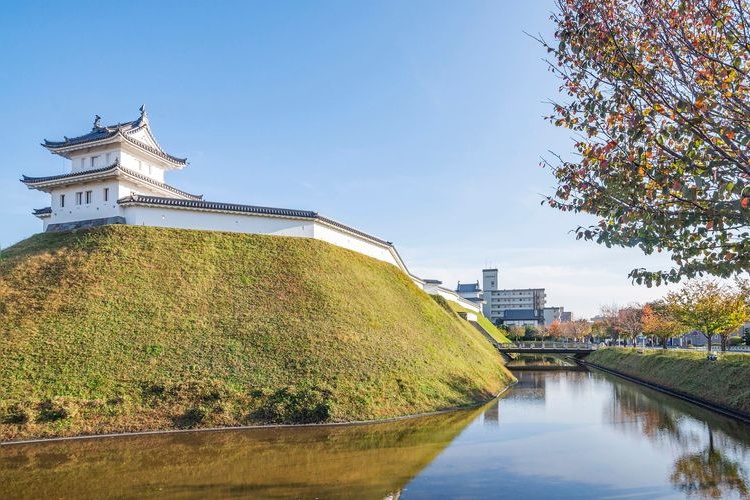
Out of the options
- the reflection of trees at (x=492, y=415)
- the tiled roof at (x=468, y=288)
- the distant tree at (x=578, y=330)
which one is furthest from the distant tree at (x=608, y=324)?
the reflection of trees at (x=492, y=415)

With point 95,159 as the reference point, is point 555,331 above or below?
below

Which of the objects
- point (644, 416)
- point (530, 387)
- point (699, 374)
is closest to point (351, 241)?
point (530, 387)

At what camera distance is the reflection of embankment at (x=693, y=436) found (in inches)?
528

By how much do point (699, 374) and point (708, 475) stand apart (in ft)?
63.4

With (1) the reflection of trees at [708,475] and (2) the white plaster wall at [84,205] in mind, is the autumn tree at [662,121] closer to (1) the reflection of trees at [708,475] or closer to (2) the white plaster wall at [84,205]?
(1) the reflection of trees at [708,475]

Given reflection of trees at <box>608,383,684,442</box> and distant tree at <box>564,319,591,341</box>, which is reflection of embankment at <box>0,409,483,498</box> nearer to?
reflection of trees at <box>608,383,684,442</box>

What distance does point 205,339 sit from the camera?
78.0 feet

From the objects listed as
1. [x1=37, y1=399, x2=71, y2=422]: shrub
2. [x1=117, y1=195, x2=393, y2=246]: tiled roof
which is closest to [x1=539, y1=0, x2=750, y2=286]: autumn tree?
[x1=37, y1=399, x2=71, y2=422]: shrub

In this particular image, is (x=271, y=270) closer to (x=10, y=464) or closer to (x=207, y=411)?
(x=207, y=411)

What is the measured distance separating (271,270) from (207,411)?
12.0 metres

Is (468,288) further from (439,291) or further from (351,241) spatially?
(351,241)

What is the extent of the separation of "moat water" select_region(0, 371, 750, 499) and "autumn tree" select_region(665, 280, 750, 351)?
16.7 meters

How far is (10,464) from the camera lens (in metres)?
14.5

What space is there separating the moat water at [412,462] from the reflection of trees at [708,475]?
0.04 m
